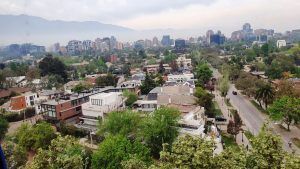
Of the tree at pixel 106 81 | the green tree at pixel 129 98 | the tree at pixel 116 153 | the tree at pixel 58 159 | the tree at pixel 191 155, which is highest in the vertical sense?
the tree at pixel 191 155

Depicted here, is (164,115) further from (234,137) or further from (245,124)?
(245,124)

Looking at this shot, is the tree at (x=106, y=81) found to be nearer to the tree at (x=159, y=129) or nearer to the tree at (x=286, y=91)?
the tree at (x=286, y=91)

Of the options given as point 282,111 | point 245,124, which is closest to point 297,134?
point 282,111

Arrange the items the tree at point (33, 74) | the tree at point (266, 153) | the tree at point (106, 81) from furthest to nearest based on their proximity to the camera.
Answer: the tree at point (33, 74) < the tree at point (106, 81) < the tree at point (266, 153)

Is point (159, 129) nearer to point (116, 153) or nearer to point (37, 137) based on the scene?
point (116, 153)

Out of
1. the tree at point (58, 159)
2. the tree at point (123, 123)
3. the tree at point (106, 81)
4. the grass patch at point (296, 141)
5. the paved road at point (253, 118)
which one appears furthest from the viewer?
the tree at point (106, 81)

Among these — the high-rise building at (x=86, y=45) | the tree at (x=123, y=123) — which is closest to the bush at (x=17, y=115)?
the tree at (x=123, y=123)

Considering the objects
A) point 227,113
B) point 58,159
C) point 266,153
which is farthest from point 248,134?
point 58,159
